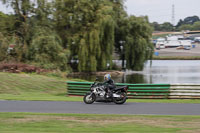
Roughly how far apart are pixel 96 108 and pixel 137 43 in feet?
117

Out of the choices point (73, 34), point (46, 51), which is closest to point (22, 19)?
point (46, 51)

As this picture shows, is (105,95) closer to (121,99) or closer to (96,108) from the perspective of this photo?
(121,99)

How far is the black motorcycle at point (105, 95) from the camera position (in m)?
15.1

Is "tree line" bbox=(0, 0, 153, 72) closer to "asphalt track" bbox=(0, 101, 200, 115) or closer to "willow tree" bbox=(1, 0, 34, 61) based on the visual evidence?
"willow tree" bbox=(1, 0, 34, 61)

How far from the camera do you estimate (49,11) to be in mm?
41406

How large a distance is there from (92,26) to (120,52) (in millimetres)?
8672

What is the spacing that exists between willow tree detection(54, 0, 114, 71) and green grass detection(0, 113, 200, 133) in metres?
33.5

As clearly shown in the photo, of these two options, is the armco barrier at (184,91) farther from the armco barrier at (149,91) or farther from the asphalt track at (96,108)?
the asphalt track at (96,108)

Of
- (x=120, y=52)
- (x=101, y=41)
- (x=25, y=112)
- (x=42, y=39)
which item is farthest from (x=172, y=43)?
(x=25, y=112)

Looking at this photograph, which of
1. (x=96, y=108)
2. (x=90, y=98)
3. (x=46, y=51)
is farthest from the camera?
(x=46, y=51)

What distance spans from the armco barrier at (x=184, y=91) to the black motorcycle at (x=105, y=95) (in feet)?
12.0

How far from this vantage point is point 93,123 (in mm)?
10203

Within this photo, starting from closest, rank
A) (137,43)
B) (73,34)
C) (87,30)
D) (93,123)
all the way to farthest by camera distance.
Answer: (93,123)
(87,30)
(73,34)
(137,43)

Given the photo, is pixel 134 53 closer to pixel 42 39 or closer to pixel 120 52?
pixel 120 52
